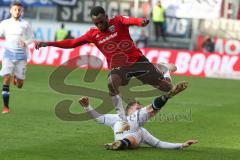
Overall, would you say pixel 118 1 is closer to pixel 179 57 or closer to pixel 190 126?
pixel 179 57

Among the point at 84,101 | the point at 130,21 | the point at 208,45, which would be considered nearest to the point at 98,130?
the point at 84,101

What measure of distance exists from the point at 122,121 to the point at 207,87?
51.2 ft

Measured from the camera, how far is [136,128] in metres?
12.6

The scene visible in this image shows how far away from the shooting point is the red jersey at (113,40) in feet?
45.1

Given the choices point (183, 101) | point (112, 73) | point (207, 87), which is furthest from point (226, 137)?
point (207, 87)

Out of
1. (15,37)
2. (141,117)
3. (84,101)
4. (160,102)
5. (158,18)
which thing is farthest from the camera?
(158,18)

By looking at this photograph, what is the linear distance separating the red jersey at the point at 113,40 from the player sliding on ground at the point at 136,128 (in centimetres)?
138

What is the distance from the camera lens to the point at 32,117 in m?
16.7

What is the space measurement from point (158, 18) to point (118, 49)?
2475cm

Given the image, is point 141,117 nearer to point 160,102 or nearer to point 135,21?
point 160,102

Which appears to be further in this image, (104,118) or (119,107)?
(119,107)

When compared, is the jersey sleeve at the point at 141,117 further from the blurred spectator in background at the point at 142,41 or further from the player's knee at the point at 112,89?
the blurred spectator in background at the point at 142,41

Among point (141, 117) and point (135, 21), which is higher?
point (135, 21)

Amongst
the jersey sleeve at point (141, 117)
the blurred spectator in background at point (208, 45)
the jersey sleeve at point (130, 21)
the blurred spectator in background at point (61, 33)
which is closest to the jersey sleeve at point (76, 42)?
the jersey sleeve at point (130, 21)
